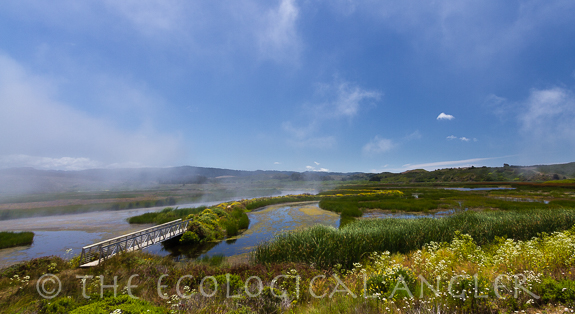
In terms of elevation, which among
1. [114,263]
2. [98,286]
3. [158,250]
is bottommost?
[158,250]

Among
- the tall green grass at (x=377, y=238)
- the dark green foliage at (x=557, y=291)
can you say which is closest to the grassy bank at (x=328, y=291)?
the dark green foliage at (x=557, y=291)

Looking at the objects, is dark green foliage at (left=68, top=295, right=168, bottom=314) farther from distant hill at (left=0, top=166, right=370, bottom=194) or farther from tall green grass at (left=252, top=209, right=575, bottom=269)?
distant hill at (left=0, top=166, right=370, bottom=194)

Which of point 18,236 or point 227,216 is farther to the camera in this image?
point 227,216

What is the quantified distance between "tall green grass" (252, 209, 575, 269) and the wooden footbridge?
7633mm

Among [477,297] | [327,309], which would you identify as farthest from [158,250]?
[477,297]

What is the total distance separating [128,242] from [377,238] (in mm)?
15067

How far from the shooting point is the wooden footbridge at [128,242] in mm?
9723

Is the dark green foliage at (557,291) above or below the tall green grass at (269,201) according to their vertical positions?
above

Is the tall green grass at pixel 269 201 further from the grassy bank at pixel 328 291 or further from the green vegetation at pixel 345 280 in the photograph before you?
the grassy bank at pixel 328 291

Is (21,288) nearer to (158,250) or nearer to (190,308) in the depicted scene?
(190,308)

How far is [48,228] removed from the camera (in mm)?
20562

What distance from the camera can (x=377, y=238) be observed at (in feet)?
32.4

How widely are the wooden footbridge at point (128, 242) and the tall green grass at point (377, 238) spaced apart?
7633 mm

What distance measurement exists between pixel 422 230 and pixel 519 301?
798cm
